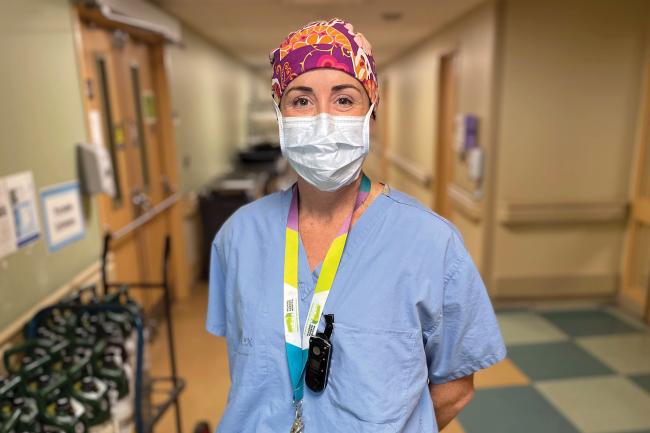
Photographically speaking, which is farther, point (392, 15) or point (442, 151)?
point (442, 151)

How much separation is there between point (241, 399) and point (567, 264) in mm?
3391

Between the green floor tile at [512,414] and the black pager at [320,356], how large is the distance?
1675 mm

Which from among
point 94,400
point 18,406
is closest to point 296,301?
point 94,400

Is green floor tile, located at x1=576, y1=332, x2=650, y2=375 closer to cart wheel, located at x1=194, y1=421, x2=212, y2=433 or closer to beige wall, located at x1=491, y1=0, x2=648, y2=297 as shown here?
beige wall, located at x1=491, y1=0, x2=648, y2=297

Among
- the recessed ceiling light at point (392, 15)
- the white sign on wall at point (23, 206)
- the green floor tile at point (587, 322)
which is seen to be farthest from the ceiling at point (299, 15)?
the green floor tile at point (587, 322)

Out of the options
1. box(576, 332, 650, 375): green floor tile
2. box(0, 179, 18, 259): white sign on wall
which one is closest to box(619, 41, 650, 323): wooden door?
box(576, 332, 650, 375): green floor tile

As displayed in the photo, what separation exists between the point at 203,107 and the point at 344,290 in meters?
4.40

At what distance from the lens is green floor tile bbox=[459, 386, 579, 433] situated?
2.30 meters

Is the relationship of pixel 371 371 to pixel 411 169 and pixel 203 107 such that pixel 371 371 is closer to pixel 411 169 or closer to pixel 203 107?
pixel 203 107

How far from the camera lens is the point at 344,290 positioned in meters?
0.97

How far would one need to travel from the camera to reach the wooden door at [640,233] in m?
3.36

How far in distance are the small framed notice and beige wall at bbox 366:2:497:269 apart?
2781mm

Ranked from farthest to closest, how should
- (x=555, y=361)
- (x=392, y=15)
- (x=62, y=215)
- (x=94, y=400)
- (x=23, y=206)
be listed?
1. (x=392, y=15)
2. (x=555, y=361)
3. (x=62, y=215)
4. (x=23, y=206)
5. (x=94, y=400)

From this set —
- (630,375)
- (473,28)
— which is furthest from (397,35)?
(630,375)
